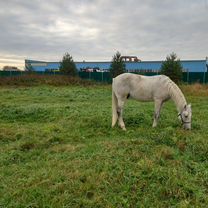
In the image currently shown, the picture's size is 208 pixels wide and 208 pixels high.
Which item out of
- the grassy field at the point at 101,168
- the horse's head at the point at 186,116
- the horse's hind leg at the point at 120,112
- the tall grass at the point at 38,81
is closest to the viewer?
the grassy field at the point at 101,168

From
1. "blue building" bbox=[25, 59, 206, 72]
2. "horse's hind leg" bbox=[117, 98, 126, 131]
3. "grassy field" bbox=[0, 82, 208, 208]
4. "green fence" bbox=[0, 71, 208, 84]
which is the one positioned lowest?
"grassy field" bbox=[0, 82, 208, 208]

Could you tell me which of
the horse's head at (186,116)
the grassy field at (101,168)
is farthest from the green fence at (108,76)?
the grassy field at (101,168)

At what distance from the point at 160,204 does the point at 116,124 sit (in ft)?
14.2

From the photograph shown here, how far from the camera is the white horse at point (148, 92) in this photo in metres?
6.48

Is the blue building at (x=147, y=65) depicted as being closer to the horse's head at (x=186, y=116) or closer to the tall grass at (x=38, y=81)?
→ the tall grass at (x=38, y=81)

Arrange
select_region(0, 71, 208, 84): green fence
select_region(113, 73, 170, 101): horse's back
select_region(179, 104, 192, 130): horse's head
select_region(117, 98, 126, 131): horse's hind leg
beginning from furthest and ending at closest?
select_region(0, 71, 208, 84): green fence, select_region(117, 98, 126, 131): horse's hind leg, select_region(113, 73, 170, 101): horse's back, select_region(179, 104, 192, 130): horse's head

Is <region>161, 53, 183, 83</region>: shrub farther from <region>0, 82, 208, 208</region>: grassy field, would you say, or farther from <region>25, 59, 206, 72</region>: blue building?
<region>0, 82, 208, 208</region>: grassy field

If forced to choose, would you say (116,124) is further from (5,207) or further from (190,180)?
(5,207)

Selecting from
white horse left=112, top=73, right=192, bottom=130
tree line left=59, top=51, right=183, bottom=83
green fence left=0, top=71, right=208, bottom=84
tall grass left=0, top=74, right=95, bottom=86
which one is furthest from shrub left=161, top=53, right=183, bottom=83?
white horse left=112, top=73, right=192, bottom=130

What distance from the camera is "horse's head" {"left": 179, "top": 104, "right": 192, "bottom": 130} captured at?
629cm

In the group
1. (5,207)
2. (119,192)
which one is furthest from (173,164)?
(5,207)

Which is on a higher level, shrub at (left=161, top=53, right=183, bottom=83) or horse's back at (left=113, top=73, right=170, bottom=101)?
shrub at (left=161, top=53, right=183, bottom=83)

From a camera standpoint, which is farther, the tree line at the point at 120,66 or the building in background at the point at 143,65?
the building in background at the point at 143,65

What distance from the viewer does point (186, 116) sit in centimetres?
629
